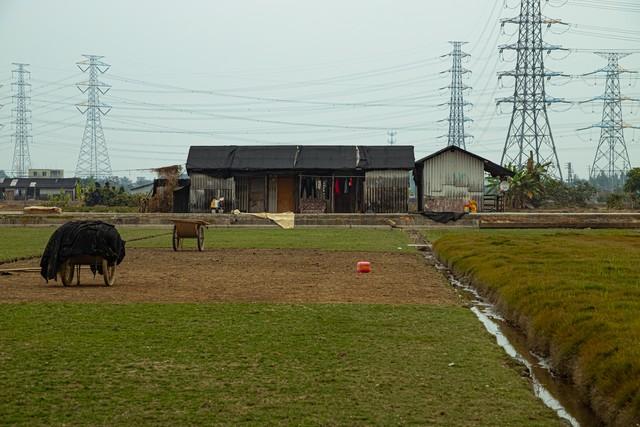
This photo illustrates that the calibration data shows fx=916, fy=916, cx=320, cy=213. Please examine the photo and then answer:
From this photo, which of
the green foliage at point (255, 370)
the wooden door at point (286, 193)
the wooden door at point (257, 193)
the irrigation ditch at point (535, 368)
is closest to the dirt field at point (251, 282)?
the irrigation ditch at point (535, 368)

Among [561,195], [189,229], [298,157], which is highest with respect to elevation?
[298,157]

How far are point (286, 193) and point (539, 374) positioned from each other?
4192 centimetres

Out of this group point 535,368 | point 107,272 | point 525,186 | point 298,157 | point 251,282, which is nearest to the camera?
point 535,368

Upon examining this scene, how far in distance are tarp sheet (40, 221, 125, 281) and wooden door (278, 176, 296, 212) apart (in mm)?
34701

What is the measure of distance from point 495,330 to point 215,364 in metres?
4.60

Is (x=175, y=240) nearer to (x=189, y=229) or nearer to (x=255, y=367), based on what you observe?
(x=189, y=229)

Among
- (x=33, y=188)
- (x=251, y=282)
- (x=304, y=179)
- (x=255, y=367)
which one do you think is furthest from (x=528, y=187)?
(x=33, y=188)

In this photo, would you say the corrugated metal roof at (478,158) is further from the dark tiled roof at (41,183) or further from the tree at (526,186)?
the dark tiled roof at (41,183)

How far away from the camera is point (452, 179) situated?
49.6 meters

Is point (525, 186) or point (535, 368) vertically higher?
point (525, 186)

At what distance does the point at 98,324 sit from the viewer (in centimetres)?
1155

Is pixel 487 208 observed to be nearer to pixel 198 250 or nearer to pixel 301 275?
pixel 198 250

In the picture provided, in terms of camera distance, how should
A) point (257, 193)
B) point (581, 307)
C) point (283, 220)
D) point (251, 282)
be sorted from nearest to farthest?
point (581, 307) < point (251, 282) < point (283, 220) < point (257, 193)

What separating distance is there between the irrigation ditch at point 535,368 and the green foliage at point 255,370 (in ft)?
0.74
